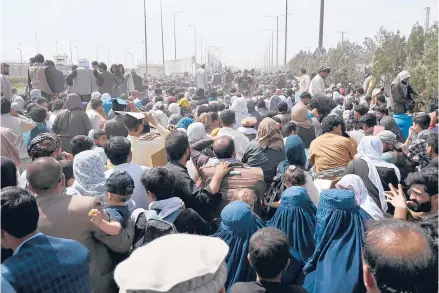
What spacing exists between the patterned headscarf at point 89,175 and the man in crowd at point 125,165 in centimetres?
65

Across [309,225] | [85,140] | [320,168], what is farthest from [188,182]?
[320,168]

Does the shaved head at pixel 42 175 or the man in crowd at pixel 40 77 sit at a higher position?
the man in crowd at pixel 40 77

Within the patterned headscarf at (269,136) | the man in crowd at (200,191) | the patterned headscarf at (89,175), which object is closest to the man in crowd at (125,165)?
the man in crowd at (200,191)

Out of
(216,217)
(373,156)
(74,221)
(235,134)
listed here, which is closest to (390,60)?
(235,134)

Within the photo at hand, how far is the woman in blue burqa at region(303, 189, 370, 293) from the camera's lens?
2.87 metres

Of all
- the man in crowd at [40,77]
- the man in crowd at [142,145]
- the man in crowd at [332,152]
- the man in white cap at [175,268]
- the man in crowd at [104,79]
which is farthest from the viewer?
the man in crowd at [104,79]

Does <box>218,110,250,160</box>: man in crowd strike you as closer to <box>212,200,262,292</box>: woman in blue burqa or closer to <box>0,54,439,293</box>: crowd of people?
<box>0,54,439,293</box>: crowd of people

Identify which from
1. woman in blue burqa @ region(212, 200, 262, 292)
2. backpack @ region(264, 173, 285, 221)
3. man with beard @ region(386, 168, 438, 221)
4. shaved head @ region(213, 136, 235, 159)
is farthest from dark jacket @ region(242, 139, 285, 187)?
woman in blue burqa @ region(212, 200, 262, 292)

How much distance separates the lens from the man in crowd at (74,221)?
2.78 meters

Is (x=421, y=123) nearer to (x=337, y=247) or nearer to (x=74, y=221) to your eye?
(x=337, y=247)

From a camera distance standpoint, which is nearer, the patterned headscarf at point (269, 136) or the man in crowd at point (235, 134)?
the patterned headscarf at point (269, 136)

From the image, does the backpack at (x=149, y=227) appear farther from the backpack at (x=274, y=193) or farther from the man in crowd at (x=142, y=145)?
the man in crowd at (x=142, y=145)

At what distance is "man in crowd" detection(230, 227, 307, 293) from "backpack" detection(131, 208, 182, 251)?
80 cm

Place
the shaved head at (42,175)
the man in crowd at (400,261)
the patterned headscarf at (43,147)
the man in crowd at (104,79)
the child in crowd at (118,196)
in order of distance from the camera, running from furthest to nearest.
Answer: the man in crowd at (104,79) < the patterned headscarf at (43,147) < the child in crowd at (118,196) < the shaved head at (42,175) < the man in crowd at (400,261)
